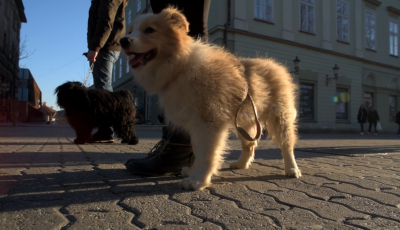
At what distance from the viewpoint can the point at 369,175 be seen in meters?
3.00

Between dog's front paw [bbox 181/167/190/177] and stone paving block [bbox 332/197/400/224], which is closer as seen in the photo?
stone paving block [bbox 332/197/400/224]

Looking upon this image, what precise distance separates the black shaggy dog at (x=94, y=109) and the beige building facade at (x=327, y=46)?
34.8 ft

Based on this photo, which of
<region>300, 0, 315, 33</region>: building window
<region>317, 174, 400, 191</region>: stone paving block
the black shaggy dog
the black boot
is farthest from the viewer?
<region>300, 0, 315, 33</region>: building window

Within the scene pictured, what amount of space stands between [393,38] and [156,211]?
1091 inches

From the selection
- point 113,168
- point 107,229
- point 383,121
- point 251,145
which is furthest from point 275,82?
point 383,121

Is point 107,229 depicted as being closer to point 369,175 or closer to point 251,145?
point 251,145

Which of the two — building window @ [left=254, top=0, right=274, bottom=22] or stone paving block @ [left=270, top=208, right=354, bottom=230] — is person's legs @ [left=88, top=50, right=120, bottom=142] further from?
building window @ [left=254, top=0, right=274, bottom=22]

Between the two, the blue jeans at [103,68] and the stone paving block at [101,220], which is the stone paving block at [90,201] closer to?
the stone paving block at [101,220]

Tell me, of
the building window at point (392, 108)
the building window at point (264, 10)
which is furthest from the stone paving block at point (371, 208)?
the building window at point (392, 108)

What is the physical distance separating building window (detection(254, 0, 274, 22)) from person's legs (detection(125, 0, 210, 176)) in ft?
47.8

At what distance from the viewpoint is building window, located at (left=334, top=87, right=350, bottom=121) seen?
1990cm

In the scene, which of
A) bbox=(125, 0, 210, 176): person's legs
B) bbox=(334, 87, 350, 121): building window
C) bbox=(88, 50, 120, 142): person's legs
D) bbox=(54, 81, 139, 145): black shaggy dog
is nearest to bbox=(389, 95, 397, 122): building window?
bbox=(334, 87, 350, 121): building window

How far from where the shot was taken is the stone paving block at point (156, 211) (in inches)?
60.2

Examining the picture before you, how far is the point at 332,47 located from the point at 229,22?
8.30m
